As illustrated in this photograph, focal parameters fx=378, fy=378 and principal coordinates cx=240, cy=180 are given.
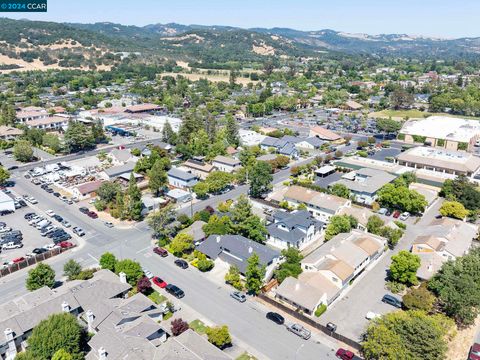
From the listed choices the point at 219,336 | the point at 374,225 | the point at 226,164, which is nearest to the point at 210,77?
the point at 226,164

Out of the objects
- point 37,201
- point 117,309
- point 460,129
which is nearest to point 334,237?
point 117,309

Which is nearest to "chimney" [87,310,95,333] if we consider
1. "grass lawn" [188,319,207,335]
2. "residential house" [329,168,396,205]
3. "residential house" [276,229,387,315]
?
"grass lawn" [188,319,207,335]

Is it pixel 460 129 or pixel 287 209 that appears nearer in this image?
pixel 287 209

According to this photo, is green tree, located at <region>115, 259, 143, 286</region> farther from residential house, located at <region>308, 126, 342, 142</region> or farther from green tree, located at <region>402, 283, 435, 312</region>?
residential house, located at <region>308, 126, 342, 142</region>

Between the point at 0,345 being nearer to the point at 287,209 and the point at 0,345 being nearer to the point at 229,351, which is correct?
the point at 229,351

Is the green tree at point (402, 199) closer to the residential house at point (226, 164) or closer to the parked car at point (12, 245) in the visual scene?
the residential house at point (226, 164)

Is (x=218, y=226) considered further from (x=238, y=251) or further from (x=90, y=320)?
(x=90, y=320)

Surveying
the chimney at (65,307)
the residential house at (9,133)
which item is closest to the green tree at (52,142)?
the residential house at (9,133)
